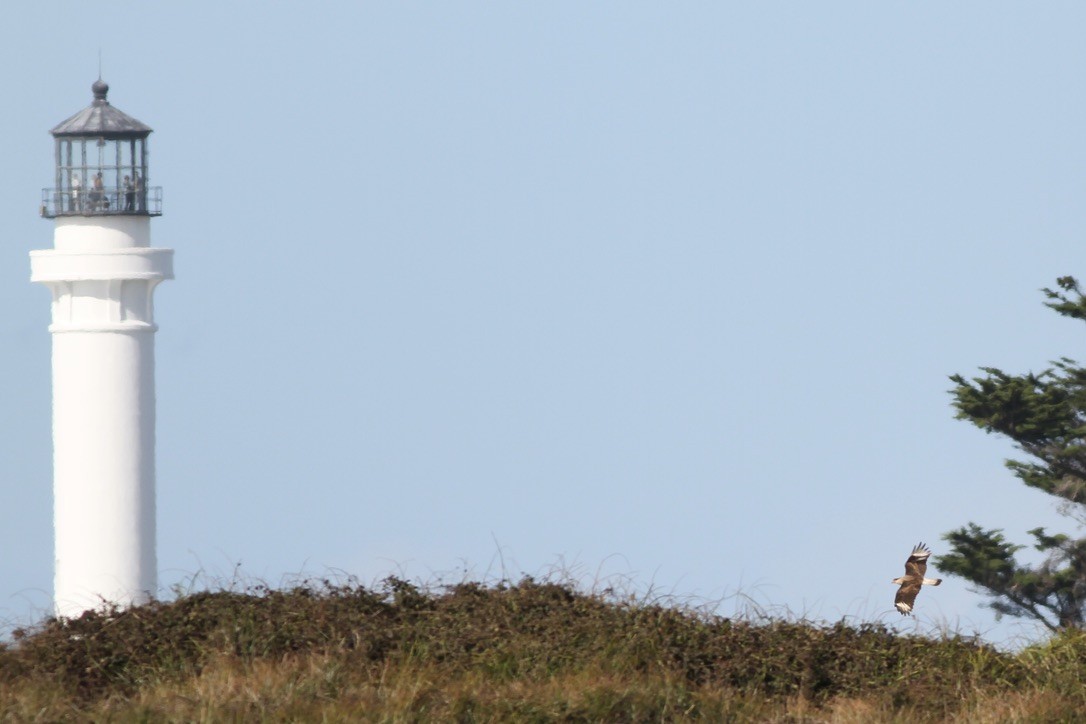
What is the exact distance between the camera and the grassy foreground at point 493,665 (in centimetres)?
1251

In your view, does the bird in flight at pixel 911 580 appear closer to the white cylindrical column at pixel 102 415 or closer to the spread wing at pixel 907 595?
the spread wing at pixel 907 595

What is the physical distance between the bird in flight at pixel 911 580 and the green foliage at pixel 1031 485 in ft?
44.3

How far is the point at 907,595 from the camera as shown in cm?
1580

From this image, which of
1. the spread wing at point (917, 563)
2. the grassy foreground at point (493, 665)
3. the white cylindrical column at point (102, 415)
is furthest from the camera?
the white cylindrical column at point (102, 415)

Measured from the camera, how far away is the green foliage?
2888 cm

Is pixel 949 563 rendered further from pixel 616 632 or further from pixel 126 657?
pixel 126 657

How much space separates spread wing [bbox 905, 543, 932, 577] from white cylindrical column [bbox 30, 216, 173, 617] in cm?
1532

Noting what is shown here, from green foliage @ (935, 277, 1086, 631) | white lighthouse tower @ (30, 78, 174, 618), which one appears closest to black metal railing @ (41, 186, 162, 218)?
white lighthouse tower @ (30, 78, 174, 618)

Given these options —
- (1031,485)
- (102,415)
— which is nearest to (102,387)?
(102,415)

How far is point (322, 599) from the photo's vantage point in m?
14.9

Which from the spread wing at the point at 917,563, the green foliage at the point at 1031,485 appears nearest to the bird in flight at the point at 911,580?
the spread wing at the point at 917,563

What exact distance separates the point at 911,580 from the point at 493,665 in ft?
13.9

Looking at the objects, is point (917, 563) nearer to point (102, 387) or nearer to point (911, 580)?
point (911, 580)

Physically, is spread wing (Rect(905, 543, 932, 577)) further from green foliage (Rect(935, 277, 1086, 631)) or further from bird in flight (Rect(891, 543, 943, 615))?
green foliage (Rect(935, 277, 1086, 631))
